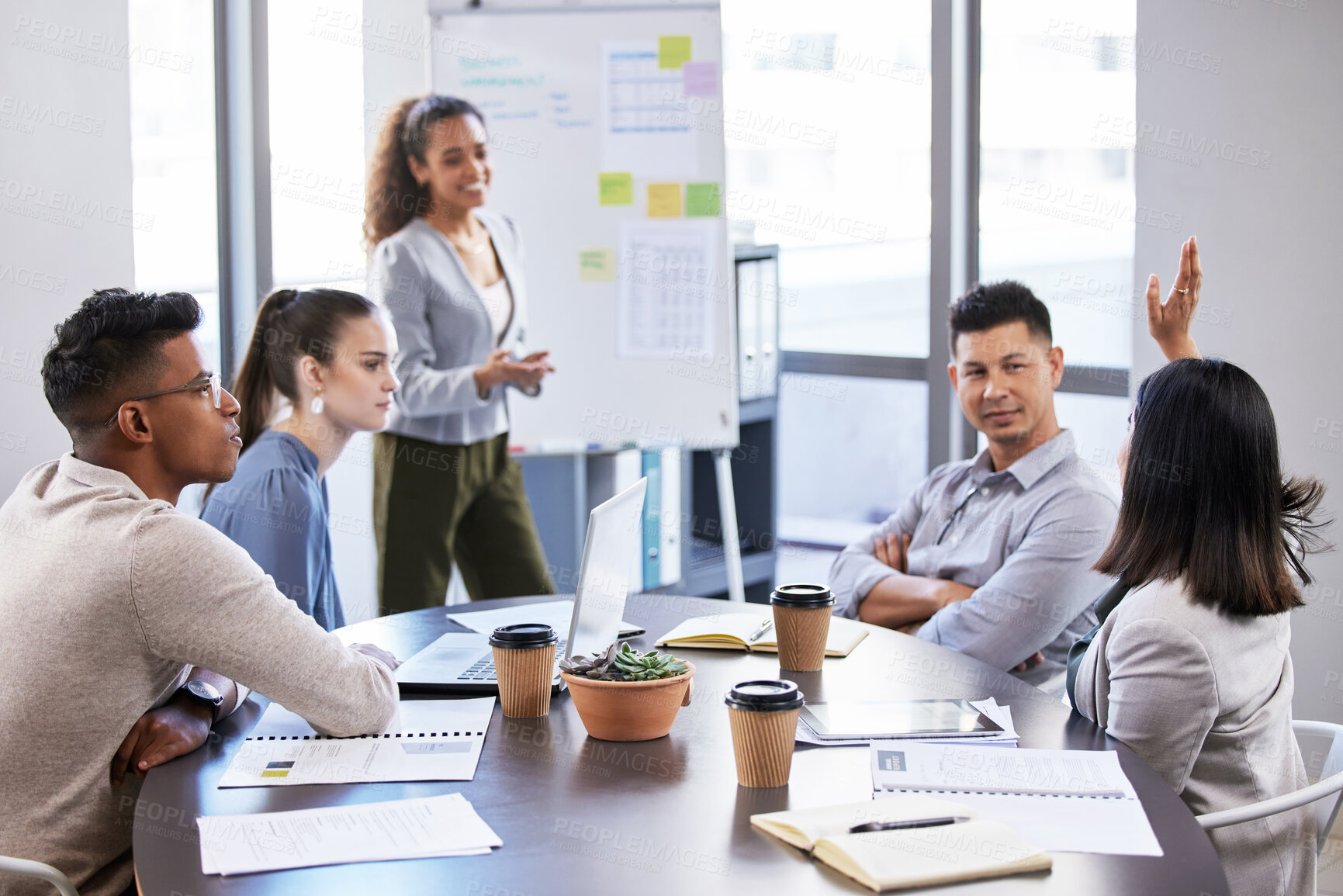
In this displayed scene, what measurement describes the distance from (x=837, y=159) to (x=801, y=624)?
253 cm

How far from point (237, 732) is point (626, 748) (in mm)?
A: 510

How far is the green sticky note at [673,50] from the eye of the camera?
349 cm

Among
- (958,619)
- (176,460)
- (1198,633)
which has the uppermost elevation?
(176,460)

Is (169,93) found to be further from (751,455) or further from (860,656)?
(860,656)

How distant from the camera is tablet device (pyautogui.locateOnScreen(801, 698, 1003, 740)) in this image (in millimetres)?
1467

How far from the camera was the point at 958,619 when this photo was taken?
2.21 metres

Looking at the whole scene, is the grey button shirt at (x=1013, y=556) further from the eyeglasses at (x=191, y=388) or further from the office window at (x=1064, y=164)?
the eyeglasses at (x=191, y=388)

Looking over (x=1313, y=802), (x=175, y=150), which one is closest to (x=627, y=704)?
(x=1313, y=802)

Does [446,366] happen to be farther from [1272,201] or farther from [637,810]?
[637,810]

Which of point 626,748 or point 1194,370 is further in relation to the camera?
point 1194,370

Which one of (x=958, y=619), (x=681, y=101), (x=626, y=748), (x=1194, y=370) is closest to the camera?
(x=626, y=748)

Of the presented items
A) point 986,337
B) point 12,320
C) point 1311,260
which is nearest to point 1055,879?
point 986,337

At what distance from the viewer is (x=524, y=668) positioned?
5.08ft

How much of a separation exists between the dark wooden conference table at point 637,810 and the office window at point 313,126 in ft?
9.25
